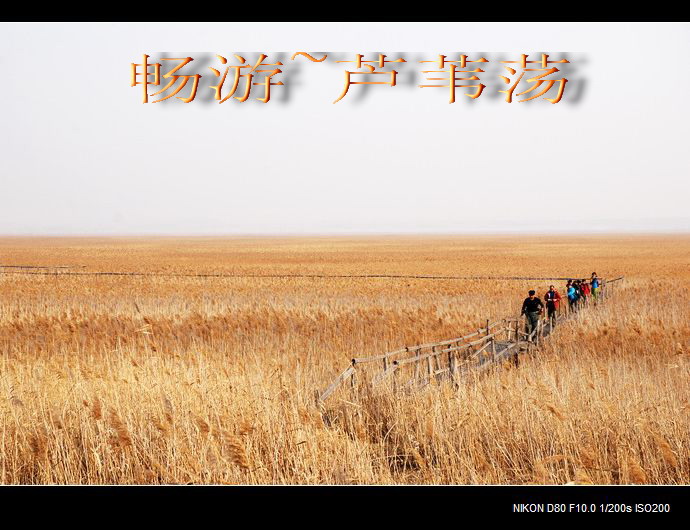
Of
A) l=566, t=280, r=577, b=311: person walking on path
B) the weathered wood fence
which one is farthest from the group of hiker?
the weathered wood fence

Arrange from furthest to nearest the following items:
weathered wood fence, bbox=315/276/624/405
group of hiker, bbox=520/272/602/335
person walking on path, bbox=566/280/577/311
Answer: person walking on path, bbox=566/280/577/311 → group of hiker, bbox=520/272/602/335 → weathered wood fence, bbox=315/276/624/405

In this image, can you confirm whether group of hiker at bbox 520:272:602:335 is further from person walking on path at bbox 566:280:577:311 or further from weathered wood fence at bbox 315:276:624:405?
weathered wood fence at bbox 315:276:624:405

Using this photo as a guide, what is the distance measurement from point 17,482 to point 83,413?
88 cm

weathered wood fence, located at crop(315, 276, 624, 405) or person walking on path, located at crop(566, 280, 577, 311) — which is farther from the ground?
person walking on path, located at crop(566, 280, 577, 311)

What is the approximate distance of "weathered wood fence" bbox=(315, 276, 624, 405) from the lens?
774 cm

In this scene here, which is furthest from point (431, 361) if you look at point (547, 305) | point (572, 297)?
point (572, 297)

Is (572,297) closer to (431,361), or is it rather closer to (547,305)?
(547,305)

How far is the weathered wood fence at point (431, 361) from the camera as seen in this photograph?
7737 mm

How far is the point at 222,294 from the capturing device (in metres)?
33.5

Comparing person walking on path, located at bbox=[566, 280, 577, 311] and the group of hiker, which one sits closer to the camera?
the group of hiker

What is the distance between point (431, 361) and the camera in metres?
9.12

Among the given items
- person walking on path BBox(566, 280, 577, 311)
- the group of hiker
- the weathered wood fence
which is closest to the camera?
the weathered wood fence
